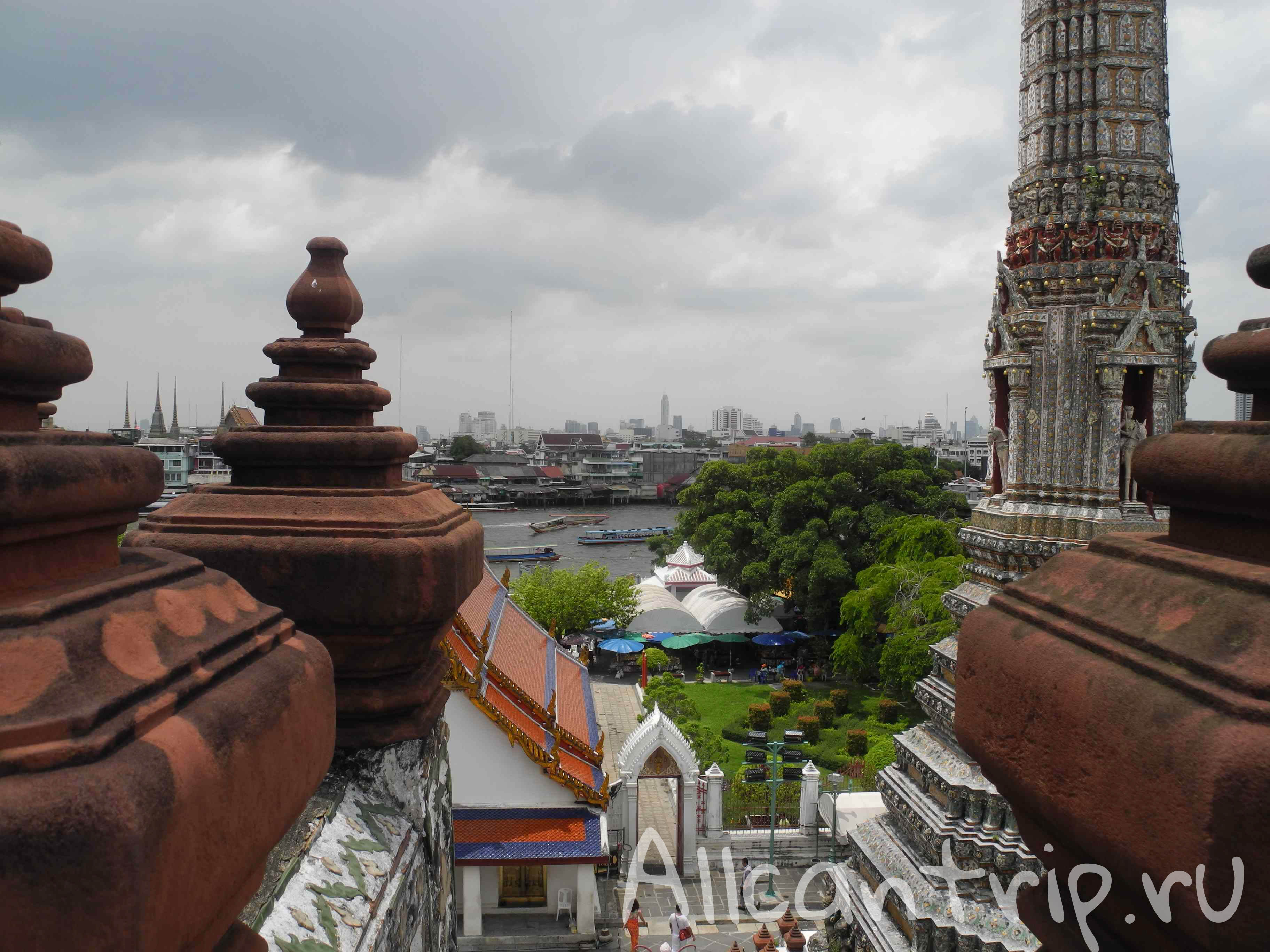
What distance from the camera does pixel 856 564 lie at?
2778cm

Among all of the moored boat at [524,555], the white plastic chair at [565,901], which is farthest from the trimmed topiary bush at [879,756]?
the moored boat at [524,555]

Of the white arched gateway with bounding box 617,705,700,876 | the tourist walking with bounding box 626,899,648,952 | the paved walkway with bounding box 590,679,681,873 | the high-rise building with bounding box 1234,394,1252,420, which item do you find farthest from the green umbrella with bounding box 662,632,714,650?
the high-rise building with bounding box 1234,394,1252,420

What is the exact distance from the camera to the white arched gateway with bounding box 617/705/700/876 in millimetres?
14375

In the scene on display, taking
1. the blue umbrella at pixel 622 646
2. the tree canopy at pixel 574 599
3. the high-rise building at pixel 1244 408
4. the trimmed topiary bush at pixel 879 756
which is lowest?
the trimmed topiary bush at pixel 879 756

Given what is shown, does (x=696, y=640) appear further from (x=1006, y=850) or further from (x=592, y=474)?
(x=592, y=474)

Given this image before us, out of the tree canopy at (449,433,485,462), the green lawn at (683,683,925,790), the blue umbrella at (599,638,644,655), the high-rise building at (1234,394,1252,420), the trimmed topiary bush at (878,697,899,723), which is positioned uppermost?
the high-rise building at (1234,394,1252,420)

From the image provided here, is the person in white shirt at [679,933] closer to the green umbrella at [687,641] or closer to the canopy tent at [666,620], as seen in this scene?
the green umbrella at [687,641]

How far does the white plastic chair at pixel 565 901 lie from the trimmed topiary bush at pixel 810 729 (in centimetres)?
927

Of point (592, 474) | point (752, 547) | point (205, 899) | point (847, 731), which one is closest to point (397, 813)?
point (205, 899)

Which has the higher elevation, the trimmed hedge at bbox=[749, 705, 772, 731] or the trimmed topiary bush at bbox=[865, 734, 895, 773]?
the trimmed topiary bush at bbox=[865, 734, 895, 773]

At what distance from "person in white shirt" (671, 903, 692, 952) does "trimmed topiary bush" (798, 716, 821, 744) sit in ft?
28.5

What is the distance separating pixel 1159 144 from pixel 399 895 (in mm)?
12839

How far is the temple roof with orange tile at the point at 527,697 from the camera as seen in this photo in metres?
11.0

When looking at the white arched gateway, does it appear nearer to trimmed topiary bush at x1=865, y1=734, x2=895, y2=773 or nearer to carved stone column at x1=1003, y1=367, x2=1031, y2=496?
trimmed topiary bush at x1=865, y1=734, x2=895, y2=773
